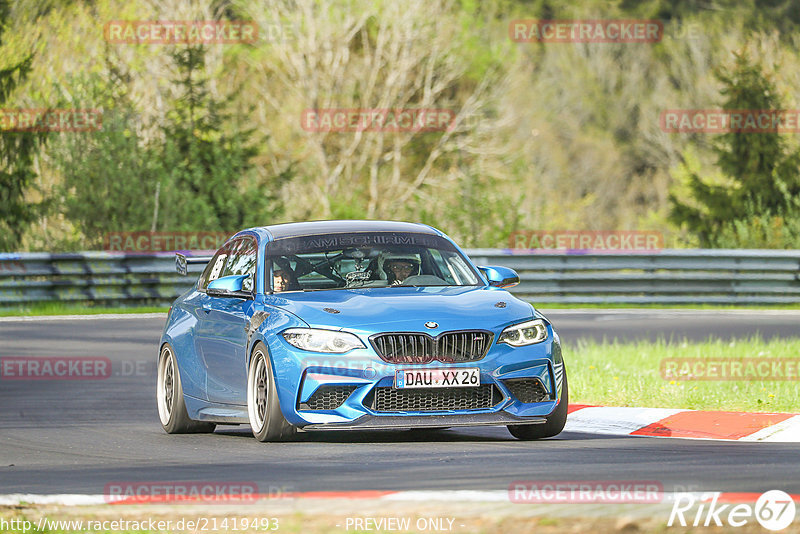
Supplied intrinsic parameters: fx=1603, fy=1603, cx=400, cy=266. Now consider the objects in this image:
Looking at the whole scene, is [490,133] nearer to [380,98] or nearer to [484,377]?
[380,98]

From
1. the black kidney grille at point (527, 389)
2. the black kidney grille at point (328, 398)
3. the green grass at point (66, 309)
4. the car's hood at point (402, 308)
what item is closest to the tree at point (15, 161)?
the green grass at point (66, 309)

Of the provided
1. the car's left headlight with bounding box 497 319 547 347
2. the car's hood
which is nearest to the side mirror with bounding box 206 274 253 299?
the car's hood

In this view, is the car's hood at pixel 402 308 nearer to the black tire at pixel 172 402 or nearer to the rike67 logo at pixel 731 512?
the black tire at pixel 172 402

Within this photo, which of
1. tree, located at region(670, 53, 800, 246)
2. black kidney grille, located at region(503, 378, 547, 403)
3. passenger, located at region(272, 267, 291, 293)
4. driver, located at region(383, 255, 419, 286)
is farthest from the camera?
tree, located at region(670, 53, 800, 246)

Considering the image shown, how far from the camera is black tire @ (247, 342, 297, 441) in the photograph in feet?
34.3

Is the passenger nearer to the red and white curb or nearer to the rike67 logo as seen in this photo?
the red and white curb

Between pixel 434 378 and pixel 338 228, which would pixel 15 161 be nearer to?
pixel 338 228

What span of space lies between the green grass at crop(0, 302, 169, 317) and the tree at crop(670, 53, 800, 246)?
1418 centimetres

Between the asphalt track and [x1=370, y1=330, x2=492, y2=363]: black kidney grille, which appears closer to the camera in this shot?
the asphalt track

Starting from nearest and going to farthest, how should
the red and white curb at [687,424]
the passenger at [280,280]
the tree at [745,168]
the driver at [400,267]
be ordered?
the red and white curb at [687,424] → the passenger at [280,280] → the driver at [400,267] → the tree at [745,168]

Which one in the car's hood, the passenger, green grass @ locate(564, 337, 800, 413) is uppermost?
the passenger

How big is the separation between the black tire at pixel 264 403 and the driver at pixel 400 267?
1229 mm

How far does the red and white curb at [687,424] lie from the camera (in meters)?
11.1

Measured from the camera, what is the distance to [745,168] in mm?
37062
